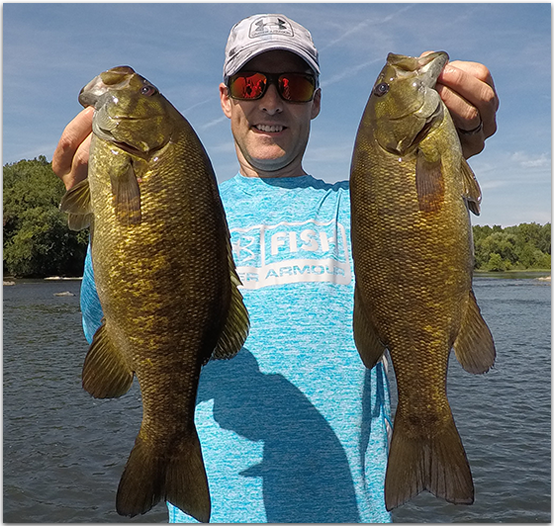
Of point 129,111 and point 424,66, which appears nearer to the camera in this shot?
point 129,111

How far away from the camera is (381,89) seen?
2.47m

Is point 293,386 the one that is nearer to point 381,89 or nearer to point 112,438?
point 381,89

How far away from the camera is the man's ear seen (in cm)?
373

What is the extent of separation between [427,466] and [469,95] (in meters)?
1.58

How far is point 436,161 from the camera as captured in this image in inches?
89.7

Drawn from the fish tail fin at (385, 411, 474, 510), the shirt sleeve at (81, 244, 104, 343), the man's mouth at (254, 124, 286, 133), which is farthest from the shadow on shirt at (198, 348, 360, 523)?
the man's mouth at (254, 124, 286, 133)

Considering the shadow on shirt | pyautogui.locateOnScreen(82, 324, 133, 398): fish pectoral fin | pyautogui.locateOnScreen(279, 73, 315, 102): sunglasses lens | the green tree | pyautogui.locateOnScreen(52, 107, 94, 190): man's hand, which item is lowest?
the shadow on shirt

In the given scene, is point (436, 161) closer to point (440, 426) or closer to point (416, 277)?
point (416, 277)

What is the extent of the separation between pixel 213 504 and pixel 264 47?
8.40 ft

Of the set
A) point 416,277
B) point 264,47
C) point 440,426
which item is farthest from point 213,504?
point 264,47

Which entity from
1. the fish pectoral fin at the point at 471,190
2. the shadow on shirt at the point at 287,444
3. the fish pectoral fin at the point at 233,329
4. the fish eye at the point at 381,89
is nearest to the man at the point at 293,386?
the shadow on shirt at the point at 287,444

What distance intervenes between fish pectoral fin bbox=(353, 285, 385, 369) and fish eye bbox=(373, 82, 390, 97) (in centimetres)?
89

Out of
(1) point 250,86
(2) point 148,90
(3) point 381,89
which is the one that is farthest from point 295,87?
(2) point 148,90

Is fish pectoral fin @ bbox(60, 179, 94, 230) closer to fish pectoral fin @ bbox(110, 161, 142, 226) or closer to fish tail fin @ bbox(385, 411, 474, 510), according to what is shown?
fish pectoral fin @ bbox(110, 161, 142, 226)
